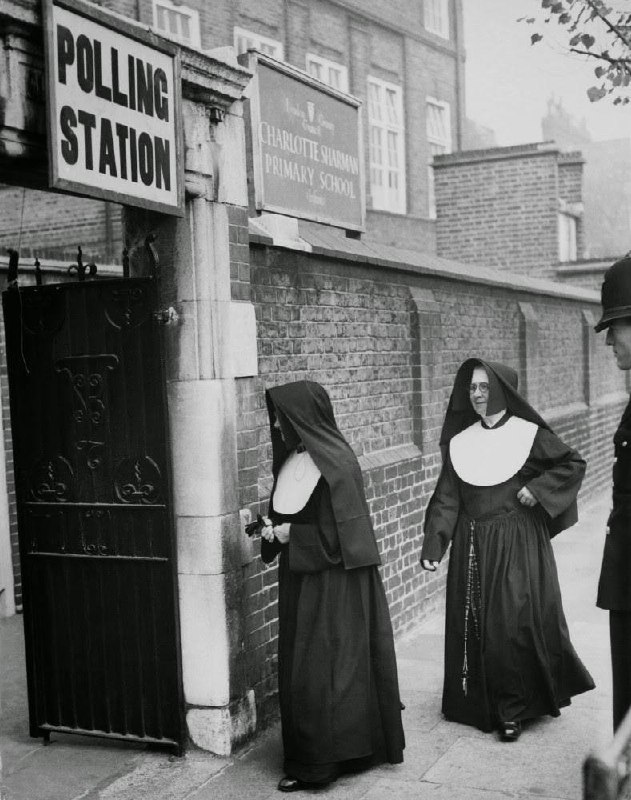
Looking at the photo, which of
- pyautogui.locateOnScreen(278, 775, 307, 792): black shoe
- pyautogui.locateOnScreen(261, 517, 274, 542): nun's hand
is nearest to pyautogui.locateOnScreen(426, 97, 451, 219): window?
pyautogui.locateOnScreen(261, 517, 274, 542): nun's hand

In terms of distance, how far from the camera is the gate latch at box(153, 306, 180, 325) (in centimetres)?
539

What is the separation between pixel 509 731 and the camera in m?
5.65

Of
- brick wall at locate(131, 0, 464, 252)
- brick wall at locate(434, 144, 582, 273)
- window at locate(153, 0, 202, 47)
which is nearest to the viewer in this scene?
window at locate(153, 0, 202, 47)

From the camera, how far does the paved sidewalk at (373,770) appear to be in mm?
5000

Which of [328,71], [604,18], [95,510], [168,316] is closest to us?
[168,316]

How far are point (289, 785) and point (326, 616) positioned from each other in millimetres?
808

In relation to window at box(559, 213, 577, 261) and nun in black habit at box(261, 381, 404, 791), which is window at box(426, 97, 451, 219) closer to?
window at box(559, 213, 577, 261)

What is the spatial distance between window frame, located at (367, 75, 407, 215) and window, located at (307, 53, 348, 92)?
1039mm

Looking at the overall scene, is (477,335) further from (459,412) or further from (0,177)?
(0,177)

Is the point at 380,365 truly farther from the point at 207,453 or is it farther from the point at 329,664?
the point at 329,664

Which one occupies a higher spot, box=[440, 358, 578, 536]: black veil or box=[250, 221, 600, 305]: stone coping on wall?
box=[250, 221, 600, 305]: stone coping on wall

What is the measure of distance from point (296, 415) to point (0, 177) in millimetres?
1747

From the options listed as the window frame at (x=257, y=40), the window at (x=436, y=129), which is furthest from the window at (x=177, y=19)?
the window at (x=436, y=129)

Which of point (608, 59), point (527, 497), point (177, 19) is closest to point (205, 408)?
point (527, 497)
